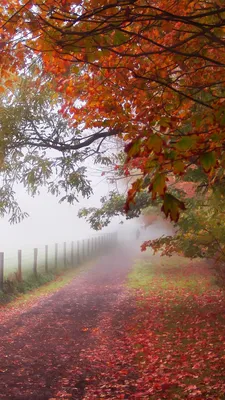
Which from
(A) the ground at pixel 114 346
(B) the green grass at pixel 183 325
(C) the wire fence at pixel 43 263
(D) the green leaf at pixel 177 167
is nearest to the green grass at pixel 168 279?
(B) the green grass at pixel 183 325

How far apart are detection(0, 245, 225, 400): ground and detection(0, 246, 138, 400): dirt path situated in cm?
1

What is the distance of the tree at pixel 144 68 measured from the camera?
3795 millimetres

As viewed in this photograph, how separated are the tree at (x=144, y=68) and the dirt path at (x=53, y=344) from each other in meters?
3.13

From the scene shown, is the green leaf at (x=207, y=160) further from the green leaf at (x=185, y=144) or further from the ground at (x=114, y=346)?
the ground at (x=114, y=346)

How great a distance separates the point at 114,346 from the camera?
865 centimetres

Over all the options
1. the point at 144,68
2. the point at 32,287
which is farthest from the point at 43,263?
the point at 144,68

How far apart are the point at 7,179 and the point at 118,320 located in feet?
16.4

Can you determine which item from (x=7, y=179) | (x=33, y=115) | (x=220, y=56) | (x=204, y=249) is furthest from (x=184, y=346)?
(x=7, y=179)

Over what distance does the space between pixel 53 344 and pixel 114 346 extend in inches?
46.2

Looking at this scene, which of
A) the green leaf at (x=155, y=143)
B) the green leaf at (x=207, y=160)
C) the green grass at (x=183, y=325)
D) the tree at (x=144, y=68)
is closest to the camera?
the green leaf at (x=207, y=160)

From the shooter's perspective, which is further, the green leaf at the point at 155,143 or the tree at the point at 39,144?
the tree at the point at 39,144

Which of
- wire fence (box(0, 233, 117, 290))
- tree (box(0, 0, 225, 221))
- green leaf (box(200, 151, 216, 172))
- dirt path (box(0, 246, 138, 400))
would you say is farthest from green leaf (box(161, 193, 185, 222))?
wire fence (box(0, 233, 117, 290))

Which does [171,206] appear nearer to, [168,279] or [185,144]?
[185,144]

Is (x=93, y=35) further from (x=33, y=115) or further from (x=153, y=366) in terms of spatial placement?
(x=33, y=115)
